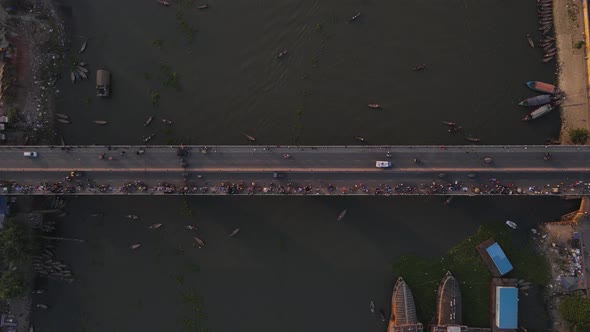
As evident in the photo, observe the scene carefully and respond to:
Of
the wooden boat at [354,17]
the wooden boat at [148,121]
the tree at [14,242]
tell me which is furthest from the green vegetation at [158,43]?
the tree at [14,242]

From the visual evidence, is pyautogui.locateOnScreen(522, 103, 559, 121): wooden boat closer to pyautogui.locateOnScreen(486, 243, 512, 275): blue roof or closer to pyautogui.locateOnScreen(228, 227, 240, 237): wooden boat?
pyautogui.locateOnScreen(486, 243, 512, 275): blue roof

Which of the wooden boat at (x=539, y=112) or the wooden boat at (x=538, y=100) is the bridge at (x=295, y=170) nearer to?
the wooden boat at (x=539, y=112)

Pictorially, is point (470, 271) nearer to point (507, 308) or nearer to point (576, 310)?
point (507, 308)

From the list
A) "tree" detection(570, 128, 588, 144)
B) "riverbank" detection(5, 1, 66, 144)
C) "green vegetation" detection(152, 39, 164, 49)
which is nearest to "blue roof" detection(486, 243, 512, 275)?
"tree" detection(570, 128, 588, 144)

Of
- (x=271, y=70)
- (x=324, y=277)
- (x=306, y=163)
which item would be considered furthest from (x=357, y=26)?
(x=324, y=277)

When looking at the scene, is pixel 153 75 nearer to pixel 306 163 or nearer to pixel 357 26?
pixel 306 163

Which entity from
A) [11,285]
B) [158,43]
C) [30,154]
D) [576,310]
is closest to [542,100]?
[576,310]
